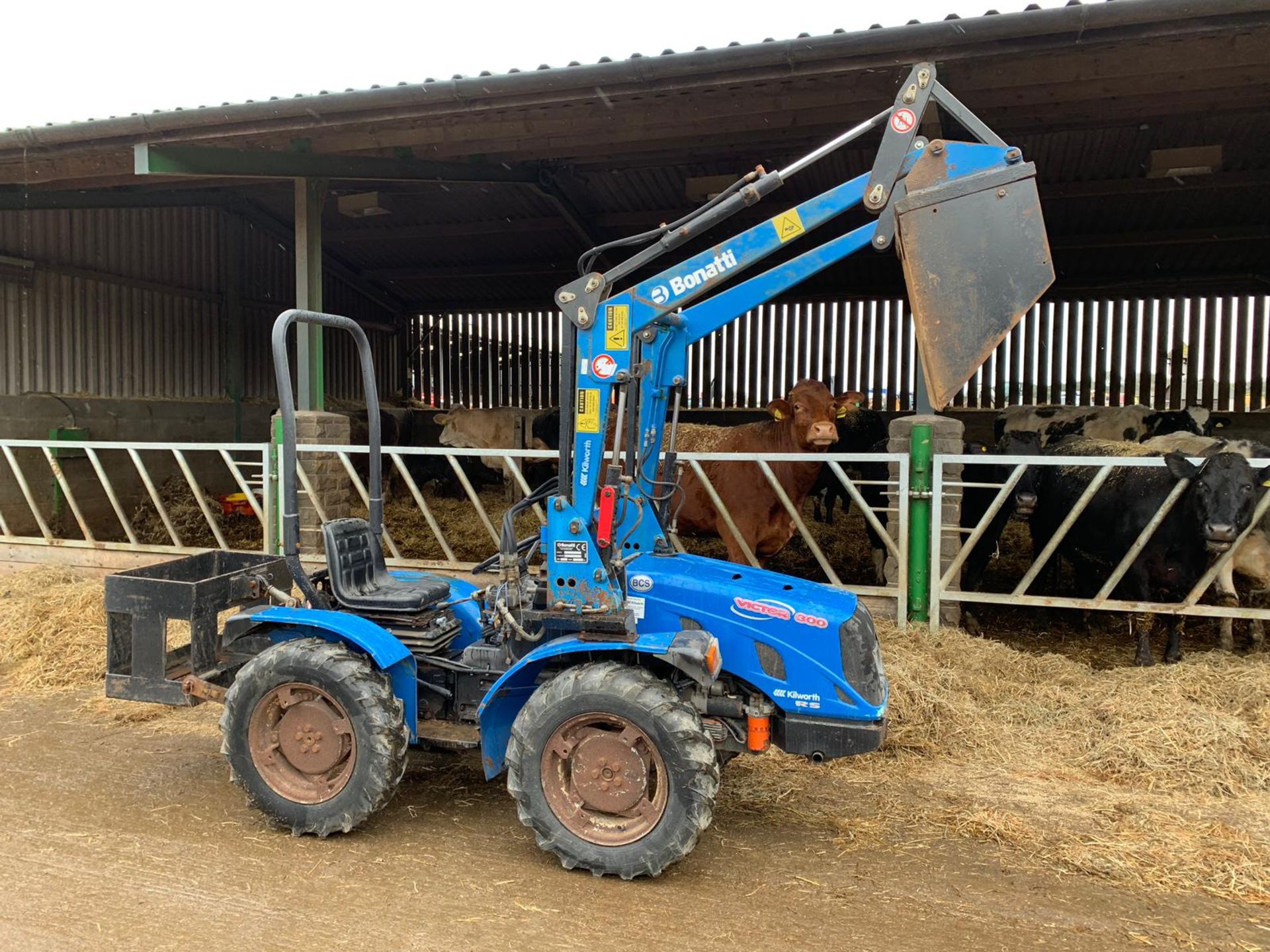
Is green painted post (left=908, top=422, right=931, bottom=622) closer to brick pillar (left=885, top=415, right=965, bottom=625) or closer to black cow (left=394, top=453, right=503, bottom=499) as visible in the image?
brick pillar (left=885, top=415, right=965, bottom=625)

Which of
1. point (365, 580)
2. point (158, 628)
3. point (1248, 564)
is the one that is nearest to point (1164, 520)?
point (1248, 564)

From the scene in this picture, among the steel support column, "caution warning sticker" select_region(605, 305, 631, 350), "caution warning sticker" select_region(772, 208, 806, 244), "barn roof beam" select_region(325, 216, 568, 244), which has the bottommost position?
"caution warning sticker" select_region(605, 305, 631, 350)

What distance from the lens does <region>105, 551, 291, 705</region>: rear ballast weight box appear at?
392 cm

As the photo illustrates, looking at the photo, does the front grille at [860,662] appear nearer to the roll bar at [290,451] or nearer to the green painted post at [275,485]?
the roll bar at [290,451]

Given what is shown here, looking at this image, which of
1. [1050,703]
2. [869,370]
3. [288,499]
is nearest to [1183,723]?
[1050,703]

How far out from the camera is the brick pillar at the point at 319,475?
8.59 meters

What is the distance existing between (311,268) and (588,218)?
4863 millimetres

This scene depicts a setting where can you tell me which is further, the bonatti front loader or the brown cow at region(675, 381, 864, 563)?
the brown cow at region(675, 381, 864, 563)

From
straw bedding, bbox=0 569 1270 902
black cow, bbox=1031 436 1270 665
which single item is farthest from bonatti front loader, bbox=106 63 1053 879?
black cow, bbox=1031 436 1270 665

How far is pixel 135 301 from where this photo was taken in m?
12.8

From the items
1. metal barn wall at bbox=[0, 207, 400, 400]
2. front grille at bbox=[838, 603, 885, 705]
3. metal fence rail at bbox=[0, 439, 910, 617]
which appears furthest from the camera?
metal barn wall at bbox=[0, 207, 400, 400]

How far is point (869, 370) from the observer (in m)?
16.8

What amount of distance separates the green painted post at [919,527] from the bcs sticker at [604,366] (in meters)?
3.39

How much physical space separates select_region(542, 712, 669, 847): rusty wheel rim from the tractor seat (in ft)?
3.39
